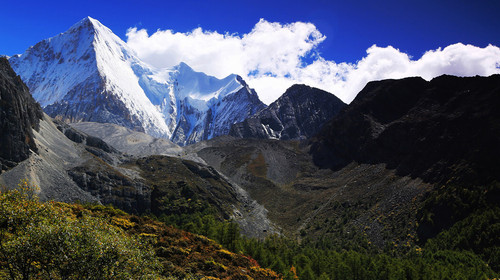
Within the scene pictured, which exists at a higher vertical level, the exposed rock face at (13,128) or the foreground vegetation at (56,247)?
the exposed rock face at (13,128)

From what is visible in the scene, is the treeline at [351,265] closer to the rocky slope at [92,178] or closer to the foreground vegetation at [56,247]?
the foreground vegetation at [56,247]

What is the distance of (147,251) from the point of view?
2758cm

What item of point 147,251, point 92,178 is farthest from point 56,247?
point 92,178

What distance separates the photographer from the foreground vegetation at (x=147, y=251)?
837 inches

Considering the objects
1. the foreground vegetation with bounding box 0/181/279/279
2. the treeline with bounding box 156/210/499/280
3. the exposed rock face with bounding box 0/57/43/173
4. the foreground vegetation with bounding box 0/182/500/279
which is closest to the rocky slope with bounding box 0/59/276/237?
the exposed rock face with bounding box 0/57/43/173

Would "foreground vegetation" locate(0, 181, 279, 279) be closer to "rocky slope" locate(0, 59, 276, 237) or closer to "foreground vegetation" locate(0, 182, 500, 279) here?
"foreground vegetation" locate(0, 182, 500, 279)

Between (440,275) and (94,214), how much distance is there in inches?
2889

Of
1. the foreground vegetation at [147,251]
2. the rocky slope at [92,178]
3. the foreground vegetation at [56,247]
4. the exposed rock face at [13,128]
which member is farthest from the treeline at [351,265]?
the exposed rock face at [13,128]

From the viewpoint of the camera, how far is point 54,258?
2105cm

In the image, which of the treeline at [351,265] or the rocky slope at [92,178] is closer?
the treeline at [351,265]

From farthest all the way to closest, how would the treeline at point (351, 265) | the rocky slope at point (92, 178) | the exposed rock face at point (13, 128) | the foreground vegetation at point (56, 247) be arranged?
the rocky slope at point (92, 178) < the exposed rock face at point (13, 128) < the treeline at point (351, 265) < the foreground vegetation at point (56, 247)

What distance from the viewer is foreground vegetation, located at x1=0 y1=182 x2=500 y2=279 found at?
21.2m

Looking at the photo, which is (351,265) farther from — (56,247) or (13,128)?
(13,128)

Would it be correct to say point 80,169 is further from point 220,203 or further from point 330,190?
point 330,190
